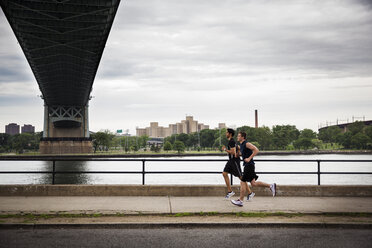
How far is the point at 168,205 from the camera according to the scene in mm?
9148

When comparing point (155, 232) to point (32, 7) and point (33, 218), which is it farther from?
point (32, 7)

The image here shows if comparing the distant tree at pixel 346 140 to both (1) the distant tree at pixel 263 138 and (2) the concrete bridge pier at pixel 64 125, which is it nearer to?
(1) the distant tree at pixel 263 138

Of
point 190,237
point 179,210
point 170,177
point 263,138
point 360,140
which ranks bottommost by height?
point 170,177

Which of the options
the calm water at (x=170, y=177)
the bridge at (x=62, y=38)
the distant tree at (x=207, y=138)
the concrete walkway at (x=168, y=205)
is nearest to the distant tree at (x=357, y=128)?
the distant tree at (x=207, y=138)

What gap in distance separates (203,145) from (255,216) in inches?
A: 7222

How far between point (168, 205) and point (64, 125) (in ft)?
363

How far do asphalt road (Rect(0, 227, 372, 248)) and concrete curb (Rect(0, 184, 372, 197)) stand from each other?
11.4 feet

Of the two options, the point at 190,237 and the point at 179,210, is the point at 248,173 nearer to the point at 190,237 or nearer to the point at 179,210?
the point at 179,210

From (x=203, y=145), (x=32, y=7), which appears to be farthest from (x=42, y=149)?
(x=203, y=145)

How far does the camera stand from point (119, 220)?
7.64 m

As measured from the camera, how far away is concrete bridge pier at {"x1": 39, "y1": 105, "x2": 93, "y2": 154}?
103250 millimetres

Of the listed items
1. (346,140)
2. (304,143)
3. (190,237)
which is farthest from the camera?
(346,140)

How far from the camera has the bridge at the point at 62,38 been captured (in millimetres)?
40719

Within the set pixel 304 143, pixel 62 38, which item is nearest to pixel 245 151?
pixel 62 38
